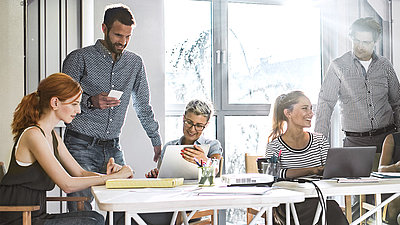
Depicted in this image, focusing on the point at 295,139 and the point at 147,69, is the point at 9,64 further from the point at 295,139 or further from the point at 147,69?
the point at 295,139

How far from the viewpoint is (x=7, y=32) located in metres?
2.97

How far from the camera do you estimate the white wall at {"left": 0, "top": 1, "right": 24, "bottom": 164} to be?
2.95m

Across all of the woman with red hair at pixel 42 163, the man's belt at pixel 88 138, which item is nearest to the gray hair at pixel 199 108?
the man's belt at pixel 88 138

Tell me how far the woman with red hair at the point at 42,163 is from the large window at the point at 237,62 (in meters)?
1.88

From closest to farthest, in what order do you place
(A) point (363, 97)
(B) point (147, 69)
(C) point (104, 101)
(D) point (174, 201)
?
1. (D) point (174, 201)
2. (C) point (104, 101)
3. (A) point (363, 97)
4. (B) point (147, 69)

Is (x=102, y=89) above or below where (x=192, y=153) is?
above

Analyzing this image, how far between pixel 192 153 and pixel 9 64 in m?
1.47

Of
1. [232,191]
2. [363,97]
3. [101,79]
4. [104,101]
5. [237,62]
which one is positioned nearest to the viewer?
[232,191]

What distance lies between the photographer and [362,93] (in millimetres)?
3654

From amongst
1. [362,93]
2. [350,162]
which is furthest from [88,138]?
[362,93]

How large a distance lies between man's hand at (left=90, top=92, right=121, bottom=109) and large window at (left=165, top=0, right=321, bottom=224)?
136cm

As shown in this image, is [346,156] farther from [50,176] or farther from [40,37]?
[40,37]

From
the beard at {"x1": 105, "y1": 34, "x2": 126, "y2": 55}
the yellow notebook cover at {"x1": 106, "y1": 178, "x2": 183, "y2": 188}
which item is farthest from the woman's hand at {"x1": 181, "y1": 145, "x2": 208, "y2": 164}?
the beard at {"x1": 105, "y1": 34, "x2": 126, "y2": 55}

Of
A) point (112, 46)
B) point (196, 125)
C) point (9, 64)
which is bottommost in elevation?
point (196, 125)
